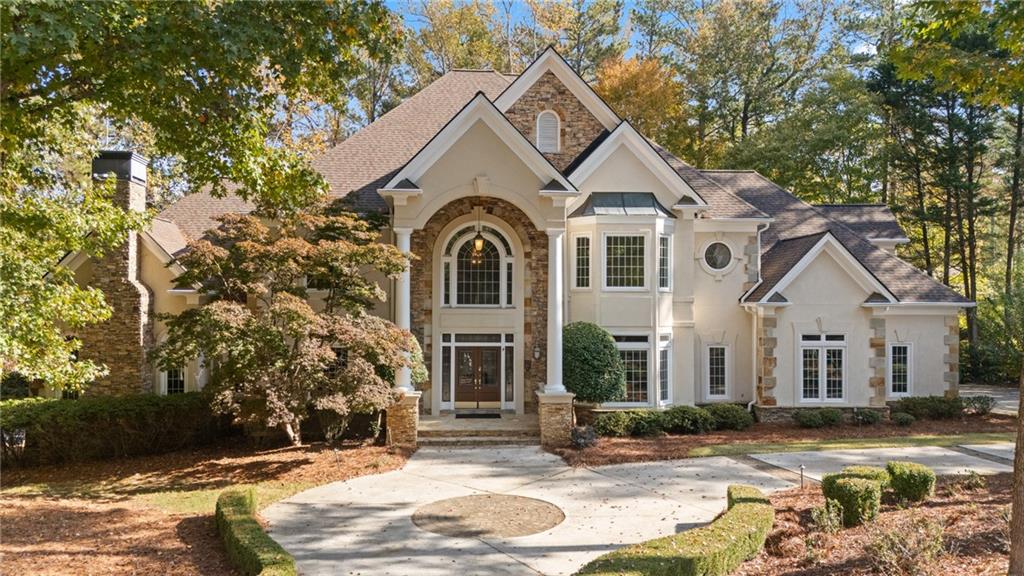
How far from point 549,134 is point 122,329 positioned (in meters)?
12.3

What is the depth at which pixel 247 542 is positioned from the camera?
736 cm

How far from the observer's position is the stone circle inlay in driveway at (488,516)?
29.1ft

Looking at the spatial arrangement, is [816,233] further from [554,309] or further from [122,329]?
[122,329]

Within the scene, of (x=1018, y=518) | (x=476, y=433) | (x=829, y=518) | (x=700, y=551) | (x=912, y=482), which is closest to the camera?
(x=1018, y=518)

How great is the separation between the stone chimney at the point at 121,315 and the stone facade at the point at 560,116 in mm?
10089

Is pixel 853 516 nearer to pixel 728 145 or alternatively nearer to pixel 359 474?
pixel 359 474

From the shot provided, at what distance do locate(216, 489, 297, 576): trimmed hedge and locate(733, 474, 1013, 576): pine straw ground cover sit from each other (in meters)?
4.96

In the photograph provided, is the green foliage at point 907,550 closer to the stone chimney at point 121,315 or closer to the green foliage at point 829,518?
the green foliage at point 829,518

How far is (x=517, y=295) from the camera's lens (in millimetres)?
17422

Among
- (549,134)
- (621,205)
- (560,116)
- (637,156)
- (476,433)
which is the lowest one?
(476,433)

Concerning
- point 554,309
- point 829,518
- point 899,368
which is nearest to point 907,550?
point 829,518

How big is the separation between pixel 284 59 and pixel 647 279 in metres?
11.4

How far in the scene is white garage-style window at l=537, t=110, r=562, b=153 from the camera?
18.2 metres

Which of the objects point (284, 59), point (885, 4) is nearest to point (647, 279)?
point (284, 59)
